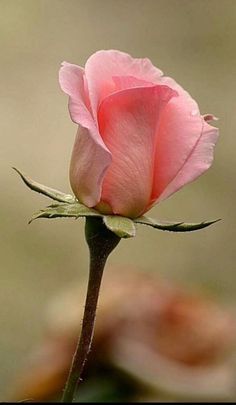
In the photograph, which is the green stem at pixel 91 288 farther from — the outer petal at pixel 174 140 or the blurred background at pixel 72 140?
the blurred background at pixel 72 140

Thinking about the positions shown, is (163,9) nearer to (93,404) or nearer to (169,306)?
(169,306)

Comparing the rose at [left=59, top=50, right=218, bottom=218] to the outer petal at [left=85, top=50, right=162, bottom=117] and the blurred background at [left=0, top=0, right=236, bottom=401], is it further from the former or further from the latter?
the blurred background at [left=0, top=0, right=236, bottom=401]

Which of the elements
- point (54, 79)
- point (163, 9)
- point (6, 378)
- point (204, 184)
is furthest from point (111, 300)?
point (163, 9)

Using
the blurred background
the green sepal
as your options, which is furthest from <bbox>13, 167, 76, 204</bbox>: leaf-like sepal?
the blurred background

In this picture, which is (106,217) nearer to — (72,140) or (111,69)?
(111,69)

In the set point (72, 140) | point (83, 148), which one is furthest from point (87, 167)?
point (72, 140)

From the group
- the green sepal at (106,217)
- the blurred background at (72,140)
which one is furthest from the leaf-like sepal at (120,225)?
the blurred background at (72,140)

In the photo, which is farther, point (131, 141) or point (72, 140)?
point (72, 140)
